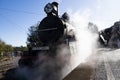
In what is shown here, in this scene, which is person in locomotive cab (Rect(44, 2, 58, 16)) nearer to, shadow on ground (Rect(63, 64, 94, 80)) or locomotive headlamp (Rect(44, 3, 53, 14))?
locomotive headlamp (Rect(44, 3, 53, 14))

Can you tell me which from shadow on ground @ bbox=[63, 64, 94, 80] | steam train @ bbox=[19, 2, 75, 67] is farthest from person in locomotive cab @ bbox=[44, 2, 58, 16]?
shadow on ground @ bbox=[63, 64, 94, 80]

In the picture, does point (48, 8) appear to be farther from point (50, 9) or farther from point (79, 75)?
point (79, 75)

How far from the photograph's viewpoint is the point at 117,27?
57.7 meters

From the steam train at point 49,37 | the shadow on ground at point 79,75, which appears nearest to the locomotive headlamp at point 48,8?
the steam train at point 49,37

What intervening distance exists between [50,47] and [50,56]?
508 mm

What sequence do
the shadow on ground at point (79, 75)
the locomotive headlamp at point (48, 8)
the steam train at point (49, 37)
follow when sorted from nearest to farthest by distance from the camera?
the shadow on ground at point (79, 75) → the steam train at point (49, 37) → the locomotive headlamp at point (48, 8)

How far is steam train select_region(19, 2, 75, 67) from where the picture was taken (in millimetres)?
10094

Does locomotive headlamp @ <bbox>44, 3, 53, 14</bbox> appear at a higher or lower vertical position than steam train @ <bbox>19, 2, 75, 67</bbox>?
higher

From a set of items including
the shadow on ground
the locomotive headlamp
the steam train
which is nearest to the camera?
the shadow on ground

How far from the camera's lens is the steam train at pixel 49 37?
10094 mm

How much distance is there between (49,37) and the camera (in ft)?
36.2

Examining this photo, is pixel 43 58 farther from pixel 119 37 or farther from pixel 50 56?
pixel 119 37

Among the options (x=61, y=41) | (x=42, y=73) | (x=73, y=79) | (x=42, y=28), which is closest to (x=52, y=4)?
(x=42, y=28)

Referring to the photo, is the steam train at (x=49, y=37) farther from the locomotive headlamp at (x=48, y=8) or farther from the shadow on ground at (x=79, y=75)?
the shadow on ground at (x=79, y=75)
